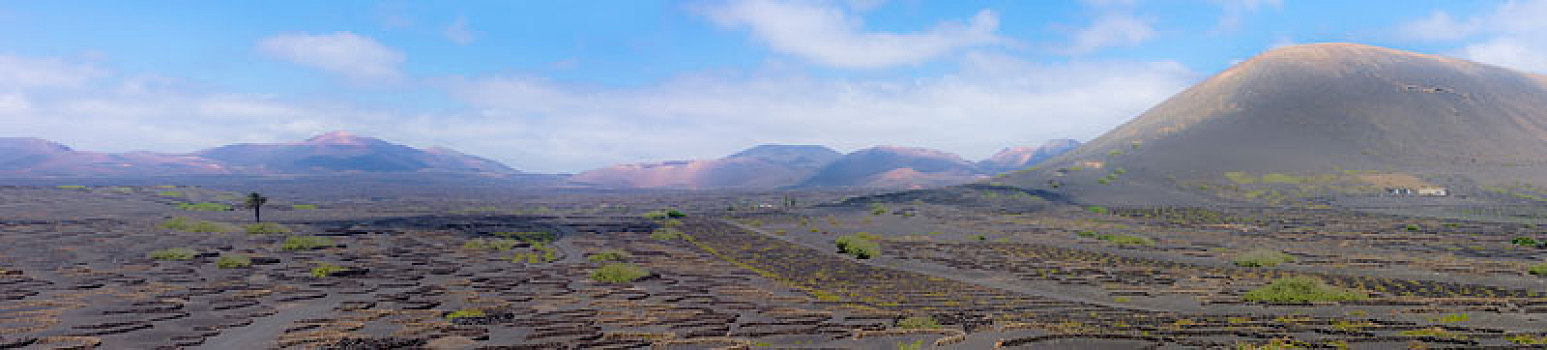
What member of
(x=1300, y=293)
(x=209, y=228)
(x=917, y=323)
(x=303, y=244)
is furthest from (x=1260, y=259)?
(x=209, y=228)

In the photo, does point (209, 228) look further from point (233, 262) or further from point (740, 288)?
point (740, 288)

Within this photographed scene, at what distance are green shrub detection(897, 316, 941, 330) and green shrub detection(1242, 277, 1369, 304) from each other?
46.9ft

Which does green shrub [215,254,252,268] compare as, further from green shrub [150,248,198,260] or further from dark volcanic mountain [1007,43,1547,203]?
dark volcanic mountain [1007,43,1547,203]

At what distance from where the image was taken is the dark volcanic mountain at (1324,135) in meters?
116

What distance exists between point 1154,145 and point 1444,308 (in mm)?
142358

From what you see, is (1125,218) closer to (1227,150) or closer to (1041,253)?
(1041,253)

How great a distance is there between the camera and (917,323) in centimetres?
2003

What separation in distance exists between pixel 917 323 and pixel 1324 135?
16053cm

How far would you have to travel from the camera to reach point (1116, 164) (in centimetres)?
14162

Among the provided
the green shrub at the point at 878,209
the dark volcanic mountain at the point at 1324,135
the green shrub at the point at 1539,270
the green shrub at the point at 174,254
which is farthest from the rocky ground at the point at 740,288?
the dark volcanic mountain at the point at 1324,135

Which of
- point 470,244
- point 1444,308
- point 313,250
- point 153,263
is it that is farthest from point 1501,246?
point 153,263

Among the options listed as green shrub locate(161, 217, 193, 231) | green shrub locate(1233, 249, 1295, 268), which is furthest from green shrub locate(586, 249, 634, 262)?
green shrub locate(1233, 249, 1295, 268)

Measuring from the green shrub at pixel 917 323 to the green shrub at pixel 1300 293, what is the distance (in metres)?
14.3

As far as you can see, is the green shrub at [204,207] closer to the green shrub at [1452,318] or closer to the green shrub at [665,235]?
the green shrub at [665,235]
